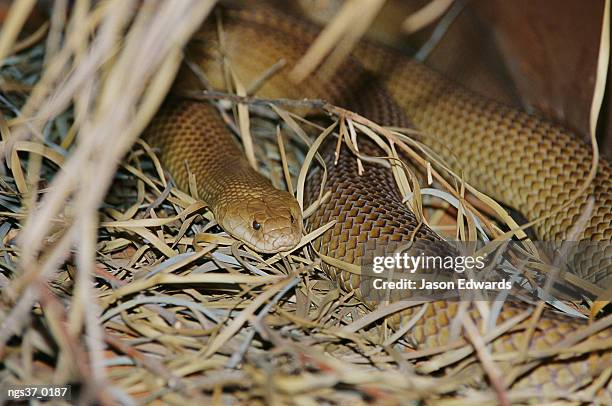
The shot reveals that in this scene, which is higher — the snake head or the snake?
the snake

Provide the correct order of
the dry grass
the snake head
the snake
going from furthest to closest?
1. the snake head
2. the snake
3. the dry grass

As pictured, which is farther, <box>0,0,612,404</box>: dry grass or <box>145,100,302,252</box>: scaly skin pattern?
<box>145,100,302,252</box>: scaly skin pattern

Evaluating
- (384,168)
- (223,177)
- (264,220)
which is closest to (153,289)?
(264,220)

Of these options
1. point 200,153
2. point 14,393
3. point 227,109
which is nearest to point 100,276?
point 14,393

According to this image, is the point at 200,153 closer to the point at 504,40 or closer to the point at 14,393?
the point at 14,393

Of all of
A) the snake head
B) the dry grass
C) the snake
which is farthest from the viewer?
the snake head

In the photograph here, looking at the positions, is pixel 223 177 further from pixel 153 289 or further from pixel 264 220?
pixel 153 289
